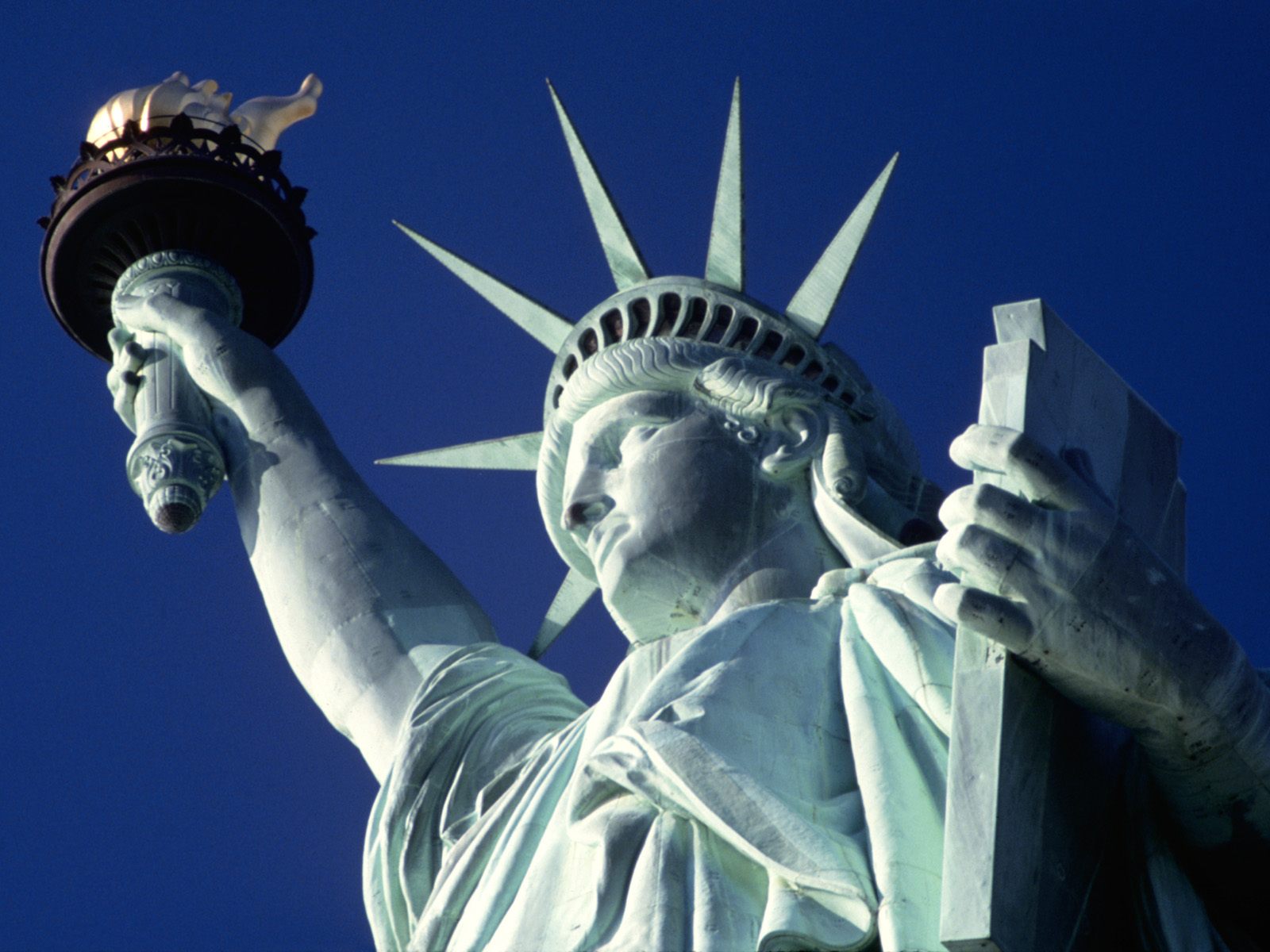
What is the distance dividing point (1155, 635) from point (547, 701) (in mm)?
3795

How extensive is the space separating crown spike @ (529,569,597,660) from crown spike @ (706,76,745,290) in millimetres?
1356

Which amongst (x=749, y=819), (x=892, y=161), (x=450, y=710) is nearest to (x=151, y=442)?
(x=450, y=710)

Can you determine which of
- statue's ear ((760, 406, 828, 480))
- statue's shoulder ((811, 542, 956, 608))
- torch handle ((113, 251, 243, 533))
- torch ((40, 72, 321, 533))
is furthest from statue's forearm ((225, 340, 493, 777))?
statue's shoulder ((811, 542, 956, 608))

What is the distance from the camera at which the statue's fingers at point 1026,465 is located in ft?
31.6

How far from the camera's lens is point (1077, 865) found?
9836 millimetres

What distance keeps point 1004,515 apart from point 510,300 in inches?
193

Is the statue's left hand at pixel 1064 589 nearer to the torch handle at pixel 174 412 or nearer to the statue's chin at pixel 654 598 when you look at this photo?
the statue's chin at pixel 654 598

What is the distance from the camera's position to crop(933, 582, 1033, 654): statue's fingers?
941 centimetres

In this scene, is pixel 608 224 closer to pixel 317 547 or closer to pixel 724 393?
pixel 724 393

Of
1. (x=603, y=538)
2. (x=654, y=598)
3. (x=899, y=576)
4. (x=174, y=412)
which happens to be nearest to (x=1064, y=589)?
(x=899, y=576)

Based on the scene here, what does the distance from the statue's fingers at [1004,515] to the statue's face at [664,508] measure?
292cm

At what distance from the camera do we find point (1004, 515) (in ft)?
31.3

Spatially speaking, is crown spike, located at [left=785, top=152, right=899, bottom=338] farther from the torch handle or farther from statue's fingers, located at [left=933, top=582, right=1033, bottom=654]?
statue's fingers, located at [left=933, top=582, right=1033, bottom=654]

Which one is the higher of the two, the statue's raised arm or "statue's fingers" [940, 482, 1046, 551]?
the statue's raised arm
